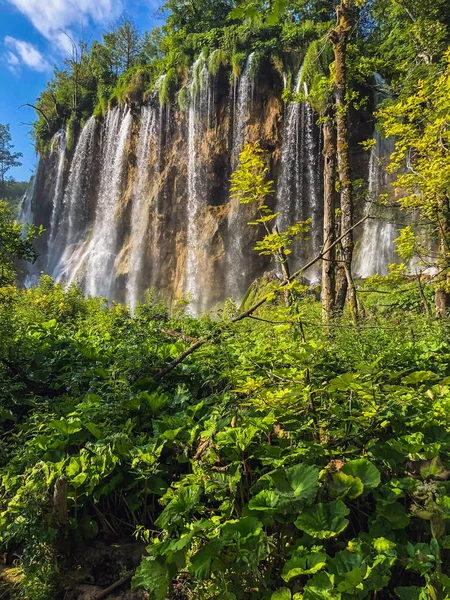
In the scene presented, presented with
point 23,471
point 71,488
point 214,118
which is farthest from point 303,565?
point 214,118

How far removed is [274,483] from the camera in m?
1.52

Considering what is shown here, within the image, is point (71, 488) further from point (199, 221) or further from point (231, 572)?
point (199, 221)

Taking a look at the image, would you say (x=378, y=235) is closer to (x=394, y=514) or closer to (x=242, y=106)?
(x=242, y=106)

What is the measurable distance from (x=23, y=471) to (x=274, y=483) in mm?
1528

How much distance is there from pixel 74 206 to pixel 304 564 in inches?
1060

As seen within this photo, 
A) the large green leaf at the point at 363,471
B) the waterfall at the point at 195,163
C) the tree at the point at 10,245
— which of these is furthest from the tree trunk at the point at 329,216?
the waterfall at the point at 195,163

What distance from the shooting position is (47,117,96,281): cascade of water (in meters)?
24.8

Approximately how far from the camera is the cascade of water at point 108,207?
22406 mm

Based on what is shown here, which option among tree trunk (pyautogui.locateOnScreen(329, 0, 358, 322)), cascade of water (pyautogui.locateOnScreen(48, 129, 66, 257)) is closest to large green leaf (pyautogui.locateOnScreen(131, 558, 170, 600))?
tree trunk (pyautogui.locateOnScreen(329, 0, 358, 322))

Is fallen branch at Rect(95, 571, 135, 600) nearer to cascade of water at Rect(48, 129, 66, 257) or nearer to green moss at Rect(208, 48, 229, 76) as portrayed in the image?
green moss at Rect(208, 48, 229, 76)

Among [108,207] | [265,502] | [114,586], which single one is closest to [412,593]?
[265,502]

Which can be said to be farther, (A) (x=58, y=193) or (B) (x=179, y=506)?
(A) (x=58, y=193)

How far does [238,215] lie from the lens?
1942 cm

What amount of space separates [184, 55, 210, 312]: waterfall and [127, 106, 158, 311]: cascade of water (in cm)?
269
